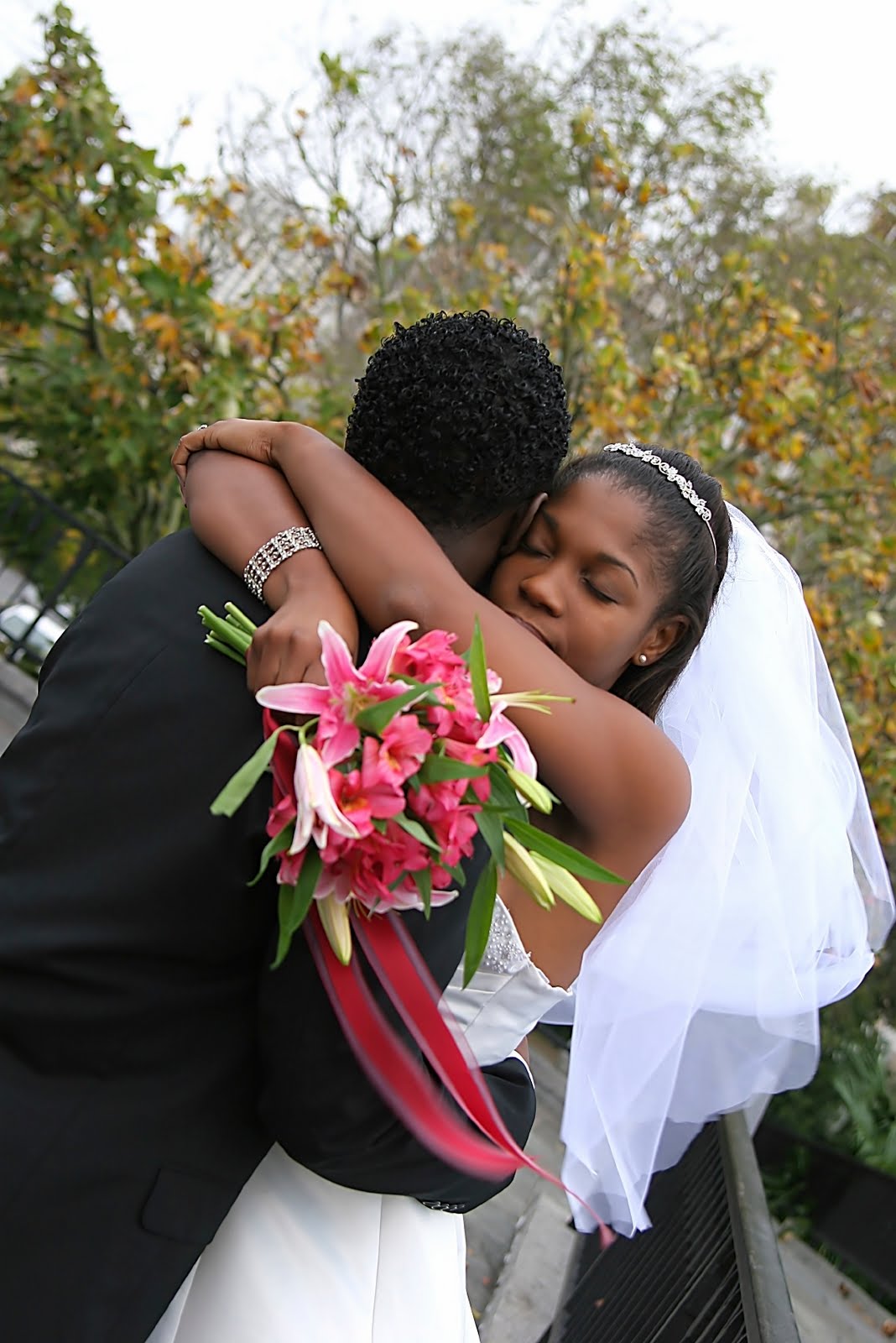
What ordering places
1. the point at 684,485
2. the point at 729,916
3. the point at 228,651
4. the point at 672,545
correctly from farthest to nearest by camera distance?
the point at 729,916 → the point at 684,485 → the point at 672,545 → the point at 228,651

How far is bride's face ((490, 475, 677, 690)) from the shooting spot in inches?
74.7

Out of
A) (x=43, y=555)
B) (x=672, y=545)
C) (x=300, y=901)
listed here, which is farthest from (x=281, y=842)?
(x=43, y=555)

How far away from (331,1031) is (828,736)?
2123mm

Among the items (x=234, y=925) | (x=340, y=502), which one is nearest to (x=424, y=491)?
(x=340, y=502)

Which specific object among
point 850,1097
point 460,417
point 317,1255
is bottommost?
point 850,1097

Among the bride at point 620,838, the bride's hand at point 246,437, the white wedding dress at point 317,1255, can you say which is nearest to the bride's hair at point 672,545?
the bride at point 620,838

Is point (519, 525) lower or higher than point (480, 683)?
higher

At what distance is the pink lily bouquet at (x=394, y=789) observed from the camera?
122cm

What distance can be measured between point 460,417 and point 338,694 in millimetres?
459

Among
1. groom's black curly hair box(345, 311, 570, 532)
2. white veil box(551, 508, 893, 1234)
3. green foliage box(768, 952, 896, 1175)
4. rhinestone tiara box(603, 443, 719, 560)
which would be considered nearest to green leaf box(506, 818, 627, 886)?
groom's black curly hair box(345, 311, 570, 532)

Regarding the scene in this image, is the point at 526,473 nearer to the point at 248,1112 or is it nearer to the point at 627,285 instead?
the point at 248,1112

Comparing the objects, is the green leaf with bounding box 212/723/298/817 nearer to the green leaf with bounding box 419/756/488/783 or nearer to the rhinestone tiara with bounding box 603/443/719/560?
the green leaf with bounding box 419/756/488/783

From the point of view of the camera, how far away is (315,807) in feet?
3.86

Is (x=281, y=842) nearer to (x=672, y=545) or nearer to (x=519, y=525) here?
(x=519, y=525)
